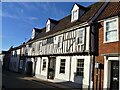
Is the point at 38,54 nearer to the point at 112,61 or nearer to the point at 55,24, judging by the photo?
the point at 55,24

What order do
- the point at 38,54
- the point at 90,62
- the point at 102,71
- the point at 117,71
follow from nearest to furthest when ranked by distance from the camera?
the point at 117,71 → the point at 102,71 → the point at 90,62 → the point at 38,54

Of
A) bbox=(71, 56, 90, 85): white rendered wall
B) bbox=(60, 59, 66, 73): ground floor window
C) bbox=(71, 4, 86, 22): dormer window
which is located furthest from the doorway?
bbox=(71, 4, 86, 22): dormer window

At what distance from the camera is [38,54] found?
26828 mm

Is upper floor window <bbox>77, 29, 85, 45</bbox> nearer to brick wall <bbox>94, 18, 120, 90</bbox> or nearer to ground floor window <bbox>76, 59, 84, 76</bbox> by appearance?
ground floor window <bbox>76, 59, 84, 76</bbox>

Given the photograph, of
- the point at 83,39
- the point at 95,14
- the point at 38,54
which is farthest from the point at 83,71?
the point at 38,54

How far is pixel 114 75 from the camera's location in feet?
45.6

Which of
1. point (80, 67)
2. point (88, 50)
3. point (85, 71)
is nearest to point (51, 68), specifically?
point (80, 67)

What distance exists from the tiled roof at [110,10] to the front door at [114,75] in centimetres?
387

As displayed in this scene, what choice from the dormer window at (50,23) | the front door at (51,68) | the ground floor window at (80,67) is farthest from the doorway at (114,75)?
the dormer window at (50,23)

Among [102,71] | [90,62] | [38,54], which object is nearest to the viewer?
[102,71]

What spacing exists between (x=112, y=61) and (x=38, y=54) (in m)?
14.5

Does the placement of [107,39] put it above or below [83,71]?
above

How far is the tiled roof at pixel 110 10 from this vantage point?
14.9 metres

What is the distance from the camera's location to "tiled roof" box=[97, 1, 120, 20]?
14.9 metres
